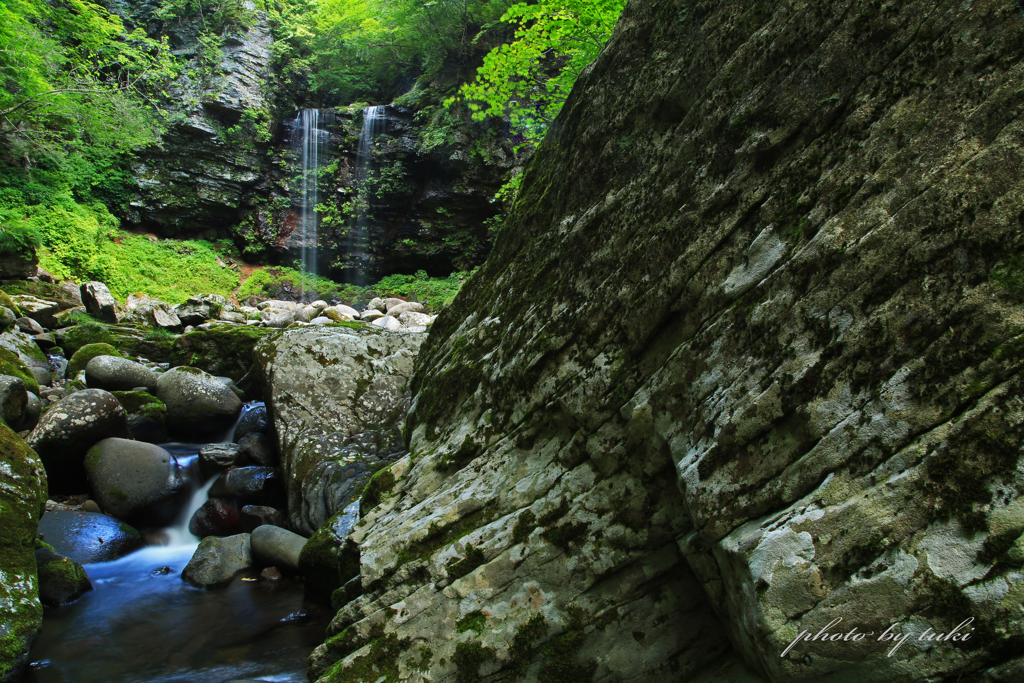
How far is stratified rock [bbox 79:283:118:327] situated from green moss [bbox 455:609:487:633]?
16.6 meters

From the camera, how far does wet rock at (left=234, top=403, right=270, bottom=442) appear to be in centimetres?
940

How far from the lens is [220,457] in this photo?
8445 millimetres

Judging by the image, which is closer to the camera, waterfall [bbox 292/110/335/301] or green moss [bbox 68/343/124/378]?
green moss [bbox 68/343/124/378]

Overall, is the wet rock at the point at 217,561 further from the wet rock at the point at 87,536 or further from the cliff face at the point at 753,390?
the cliff face at the point at 753,390

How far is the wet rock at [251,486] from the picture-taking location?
7719mm

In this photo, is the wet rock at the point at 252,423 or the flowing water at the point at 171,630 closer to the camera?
the flowing water at the point at 171,630

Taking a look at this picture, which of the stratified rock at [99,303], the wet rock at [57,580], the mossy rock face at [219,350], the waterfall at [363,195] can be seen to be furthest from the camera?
the waterfall at [363,195]

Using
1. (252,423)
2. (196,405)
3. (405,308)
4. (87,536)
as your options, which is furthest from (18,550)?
(405,308)

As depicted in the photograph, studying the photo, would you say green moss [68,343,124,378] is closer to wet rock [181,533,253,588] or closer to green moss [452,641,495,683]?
wet rock [181,533,253,588]

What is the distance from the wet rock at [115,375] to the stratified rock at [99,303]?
5883 millimetres

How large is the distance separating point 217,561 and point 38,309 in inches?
444

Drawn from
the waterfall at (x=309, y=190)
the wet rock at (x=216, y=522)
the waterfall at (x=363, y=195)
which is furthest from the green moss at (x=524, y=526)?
the waterfall at (x=309, y=190)

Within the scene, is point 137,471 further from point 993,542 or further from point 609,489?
point 993,542

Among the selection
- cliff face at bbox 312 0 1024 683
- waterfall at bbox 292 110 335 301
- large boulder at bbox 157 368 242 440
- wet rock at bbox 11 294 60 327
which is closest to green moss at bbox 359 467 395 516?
cliff face at bbox 312 0 1024 683
